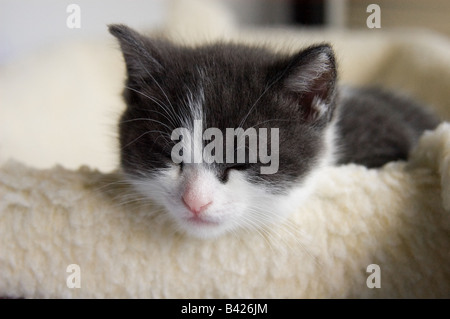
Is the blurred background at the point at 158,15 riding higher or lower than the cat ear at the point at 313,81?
higher

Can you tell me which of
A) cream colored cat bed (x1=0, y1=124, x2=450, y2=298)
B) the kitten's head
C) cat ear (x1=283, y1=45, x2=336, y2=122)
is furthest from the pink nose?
cat ear (x1=283, y1=45, x2=336, y2=122)

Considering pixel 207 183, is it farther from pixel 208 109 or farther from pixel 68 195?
pixel 68 195

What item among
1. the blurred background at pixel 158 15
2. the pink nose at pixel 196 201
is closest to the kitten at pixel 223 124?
the pink nose at pixel 196 201

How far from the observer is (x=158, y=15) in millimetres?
2877

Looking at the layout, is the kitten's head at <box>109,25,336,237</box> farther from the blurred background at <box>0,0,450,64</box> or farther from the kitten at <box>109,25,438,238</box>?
the blurred background at <box>0,0,450,64</box>

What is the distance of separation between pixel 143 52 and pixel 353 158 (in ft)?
2.02

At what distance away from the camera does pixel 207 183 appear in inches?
33.6

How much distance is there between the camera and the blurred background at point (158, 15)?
2.04 m

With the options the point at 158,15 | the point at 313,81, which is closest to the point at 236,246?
the point at 313,81

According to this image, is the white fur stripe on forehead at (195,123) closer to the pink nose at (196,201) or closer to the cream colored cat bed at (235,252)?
the pink nose at (196,201)

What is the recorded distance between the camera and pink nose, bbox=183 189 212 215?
0.84 meters

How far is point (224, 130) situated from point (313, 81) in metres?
0.21
